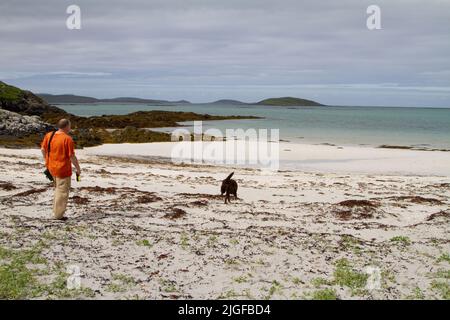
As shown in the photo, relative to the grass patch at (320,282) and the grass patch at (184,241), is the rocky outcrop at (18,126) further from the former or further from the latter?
the grass patch at (320,282)

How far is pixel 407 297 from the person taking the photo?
6.74m

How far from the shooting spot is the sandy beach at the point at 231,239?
702 centimetres

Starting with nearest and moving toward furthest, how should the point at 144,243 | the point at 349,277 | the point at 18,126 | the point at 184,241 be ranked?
the point at 349,277, the point at 144,243, the point at 184,241, the point at 18,126

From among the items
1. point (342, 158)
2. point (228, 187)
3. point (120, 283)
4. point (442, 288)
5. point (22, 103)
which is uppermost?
point (22, 103)

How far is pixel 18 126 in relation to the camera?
118ft

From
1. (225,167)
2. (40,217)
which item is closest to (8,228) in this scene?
(40,217)

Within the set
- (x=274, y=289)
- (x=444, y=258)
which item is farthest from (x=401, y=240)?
(x=274, y=289)

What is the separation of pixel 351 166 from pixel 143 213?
18409 millimetres

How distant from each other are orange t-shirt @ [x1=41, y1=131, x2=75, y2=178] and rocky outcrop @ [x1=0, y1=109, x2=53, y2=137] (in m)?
28.7

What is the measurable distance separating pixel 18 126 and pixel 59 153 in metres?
29.9

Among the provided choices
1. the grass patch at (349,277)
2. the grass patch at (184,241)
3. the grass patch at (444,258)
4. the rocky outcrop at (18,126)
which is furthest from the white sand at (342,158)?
the grass patch at (349,277)

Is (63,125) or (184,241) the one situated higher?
(63,125)

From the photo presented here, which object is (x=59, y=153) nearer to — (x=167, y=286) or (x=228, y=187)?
(x=167, y=286)
